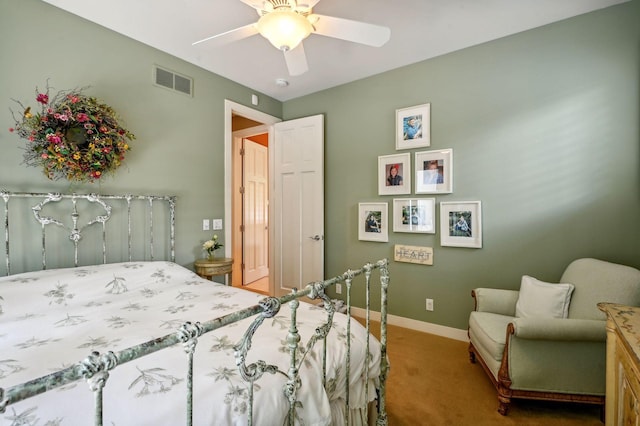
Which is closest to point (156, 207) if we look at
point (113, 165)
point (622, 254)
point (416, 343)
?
point (113, 165)

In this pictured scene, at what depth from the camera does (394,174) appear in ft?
10.2

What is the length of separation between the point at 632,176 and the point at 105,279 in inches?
152

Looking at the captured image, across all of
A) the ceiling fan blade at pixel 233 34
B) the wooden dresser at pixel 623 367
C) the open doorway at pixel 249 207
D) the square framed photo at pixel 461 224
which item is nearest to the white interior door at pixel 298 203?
the open doorway at pixel 249 207

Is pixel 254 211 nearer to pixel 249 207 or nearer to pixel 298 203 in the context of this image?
pixel 249 207

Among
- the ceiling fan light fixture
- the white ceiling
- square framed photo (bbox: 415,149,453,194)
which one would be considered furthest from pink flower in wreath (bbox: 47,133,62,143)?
square framed photo (bbox: 415,149,453,194)

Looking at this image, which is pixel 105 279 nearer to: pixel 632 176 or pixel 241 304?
pixel 241 304

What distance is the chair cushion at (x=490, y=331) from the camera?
1.90 meters

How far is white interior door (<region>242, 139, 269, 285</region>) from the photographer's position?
4.85m

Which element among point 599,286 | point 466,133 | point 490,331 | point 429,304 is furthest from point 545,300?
point 466,133

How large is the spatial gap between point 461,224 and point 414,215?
45cm

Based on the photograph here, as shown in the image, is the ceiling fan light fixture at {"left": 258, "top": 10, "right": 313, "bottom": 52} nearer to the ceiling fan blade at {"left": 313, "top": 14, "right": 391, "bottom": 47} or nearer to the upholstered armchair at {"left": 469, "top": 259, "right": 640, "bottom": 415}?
the ceiling fan blade at {"left": 313, "top": 14, "right": 391, "bottom": 47}

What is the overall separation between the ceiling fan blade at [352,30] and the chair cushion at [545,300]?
2.04m

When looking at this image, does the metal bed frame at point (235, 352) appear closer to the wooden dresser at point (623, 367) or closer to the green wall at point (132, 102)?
the green wall at point (132, 102)

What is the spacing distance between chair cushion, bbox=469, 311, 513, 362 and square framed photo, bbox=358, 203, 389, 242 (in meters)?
1.20
